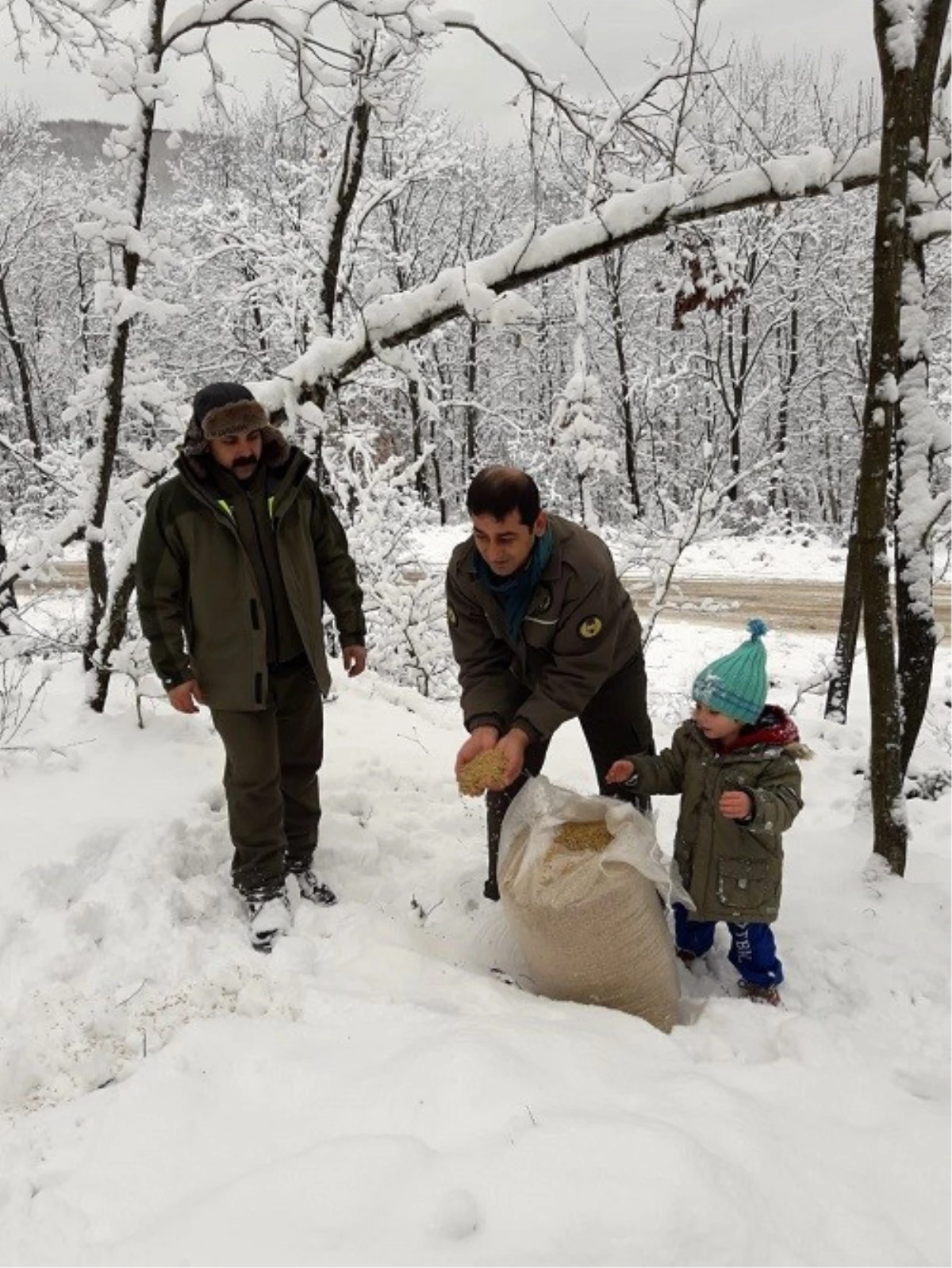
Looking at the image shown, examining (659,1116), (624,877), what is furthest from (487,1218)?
(624,877)

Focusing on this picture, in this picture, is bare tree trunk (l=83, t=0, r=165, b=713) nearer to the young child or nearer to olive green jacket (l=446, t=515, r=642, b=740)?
olive green jacket (l=446, t=515, r=642, b=740)

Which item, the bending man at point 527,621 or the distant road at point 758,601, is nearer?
the bending man at point 527,621

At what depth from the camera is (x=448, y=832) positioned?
4.20 meters

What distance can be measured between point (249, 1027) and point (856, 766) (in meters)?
4.31

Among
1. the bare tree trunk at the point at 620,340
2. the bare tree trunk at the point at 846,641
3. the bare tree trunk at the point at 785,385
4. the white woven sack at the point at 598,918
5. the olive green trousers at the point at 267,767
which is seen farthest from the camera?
the bare tree trunk at the point at 785,385

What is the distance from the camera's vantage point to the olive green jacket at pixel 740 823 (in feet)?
9.43

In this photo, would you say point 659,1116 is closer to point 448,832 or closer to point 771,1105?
point 771,1105

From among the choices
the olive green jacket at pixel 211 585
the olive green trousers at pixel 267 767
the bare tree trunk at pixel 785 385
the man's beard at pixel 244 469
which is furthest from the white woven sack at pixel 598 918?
the bare tree trunk at pixel 785 385

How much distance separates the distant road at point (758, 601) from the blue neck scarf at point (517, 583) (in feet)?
26.3

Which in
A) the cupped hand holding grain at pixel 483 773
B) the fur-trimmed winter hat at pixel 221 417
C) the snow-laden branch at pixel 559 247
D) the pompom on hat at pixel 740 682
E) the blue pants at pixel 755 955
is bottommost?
the blue pants at pixel 755 955

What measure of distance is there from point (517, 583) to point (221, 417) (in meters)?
1.17

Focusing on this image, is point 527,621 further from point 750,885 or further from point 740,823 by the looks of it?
point 750,885

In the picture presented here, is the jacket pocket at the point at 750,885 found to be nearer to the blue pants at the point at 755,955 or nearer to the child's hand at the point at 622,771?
the blue pants at the point at 755,955

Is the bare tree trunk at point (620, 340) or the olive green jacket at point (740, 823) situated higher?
the bare tree trunk at point (620, 340)
